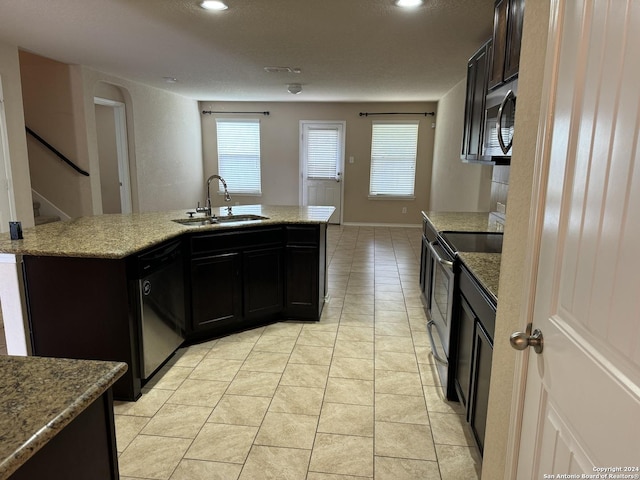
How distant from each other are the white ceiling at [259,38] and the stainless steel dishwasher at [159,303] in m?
1.79

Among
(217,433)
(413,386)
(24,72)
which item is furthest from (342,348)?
(24,72)

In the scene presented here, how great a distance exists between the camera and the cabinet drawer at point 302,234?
10.7 ft

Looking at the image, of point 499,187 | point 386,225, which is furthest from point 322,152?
point 499,187

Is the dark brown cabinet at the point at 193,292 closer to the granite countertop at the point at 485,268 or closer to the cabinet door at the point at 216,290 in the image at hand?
the cabinet door at the point at 216,290

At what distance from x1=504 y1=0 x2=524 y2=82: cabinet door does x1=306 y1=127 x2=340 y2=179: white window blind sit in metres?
5.97

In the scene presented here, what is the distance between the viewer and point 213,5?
2.81 meters

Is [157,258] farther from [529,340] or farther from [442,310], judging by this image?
[529,340]

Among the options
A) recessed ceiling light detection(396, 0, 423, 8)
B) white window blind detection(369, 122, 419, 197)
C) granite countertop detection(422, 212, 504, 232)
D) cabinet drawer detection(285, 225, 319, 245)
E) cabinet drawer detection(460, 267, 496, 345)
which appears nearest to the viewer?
cabinet drawer detection(460, 267, 496, 345)

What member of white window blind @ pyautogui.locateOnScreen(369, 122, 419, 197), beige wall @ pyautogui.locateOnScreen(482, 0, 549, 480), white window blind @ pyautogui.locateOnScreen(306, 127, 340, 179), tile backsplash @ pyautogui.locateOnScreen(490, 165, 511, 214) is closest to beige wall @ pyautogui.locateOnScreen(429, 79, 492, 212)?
tile backsplash @ pyautogui.locateOnScreen(490, 165, 511, 214)

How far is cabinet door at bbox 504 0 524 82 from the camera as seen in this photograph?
2.01 meters

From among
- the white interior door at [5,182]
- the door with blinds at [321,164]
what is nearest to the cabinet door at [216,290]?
the white interior door at [5,182]

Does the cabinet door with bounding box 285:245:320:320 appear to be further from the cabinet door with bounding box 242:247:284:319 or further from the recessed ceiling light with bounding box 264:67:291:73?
the recessed ceiling light with bounding box 264:67:291:73

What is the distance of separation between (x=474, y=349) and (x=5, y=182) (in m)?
4.45

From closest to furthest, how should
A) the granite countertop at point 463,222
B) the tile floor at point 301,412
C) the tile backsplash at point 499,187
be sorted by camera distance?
the tile floor at point 301,412
the granite countertop at point 463,222
the tile backsplash at point 499,187
